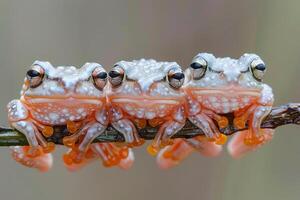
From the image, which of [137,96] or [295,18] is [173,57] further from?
[137,96]

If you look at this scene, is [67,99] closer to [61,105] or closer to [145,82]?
[61,105]

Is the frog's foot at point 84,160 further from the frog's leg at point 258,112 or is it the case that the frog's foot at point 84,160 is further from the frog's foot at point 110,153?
the frog's leg at point 258,112

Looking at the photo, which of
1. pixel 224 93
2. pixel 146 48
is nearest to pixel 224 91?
pixel 224 93

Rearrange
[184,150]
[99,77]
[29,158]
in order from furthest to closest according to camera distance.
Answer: [184,150]
[29,158]
[99,77]

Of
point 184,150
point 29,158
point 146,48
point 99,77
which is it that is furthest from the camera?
point 146,48

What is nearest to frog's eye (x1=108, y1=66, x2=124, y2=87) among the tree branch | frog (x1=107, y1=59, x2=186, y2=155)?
frog (x1=107, y1=59, x2=186, y2=155)

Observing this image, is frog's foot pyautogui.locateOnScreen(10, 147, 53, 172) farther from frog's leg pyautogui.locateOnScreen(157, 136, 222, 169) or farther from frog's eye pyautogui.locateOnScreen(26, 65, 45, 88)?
frog's leg pyautogui.locateOnScreen(157, 136, 222, 169)

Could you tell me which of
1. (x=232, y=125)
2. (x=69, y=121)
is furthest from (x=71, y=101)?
(x=232, y=125)

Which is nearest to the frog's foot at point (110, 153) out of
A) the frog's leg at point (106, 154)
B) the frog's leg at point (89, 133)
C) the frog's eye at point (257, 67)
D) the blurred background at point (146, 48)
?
the frog's leg at point (106, 154)
